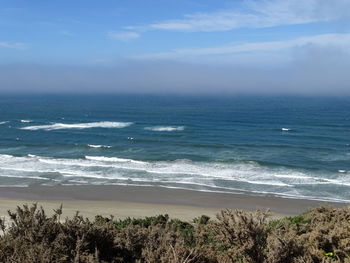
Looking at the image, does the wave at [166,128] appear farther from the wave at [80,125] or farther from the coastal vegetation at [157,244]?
the coastal vegetation at [157,244]

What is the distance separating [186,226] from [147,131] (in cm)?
4296

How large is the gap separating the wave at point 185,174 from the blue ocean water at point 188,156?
0.07 m

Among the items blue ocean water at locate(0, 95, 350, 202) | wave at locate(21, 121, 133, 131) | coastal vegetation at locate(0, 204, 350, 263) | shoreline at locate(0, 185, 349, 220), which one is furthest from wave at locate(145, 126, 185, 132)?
coastal vegetation at locate(0, 204, 350, 263)

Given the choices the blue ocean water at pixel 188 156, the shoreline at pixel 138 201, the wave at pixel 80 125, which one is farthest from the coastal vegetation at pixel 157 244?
the wave at pixel 80 125

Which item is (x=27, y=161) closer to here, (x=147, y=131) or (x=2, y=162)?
(x=2, y=162)

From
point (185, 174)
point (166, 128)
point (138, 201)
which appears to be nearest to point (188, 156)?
point (185, 174)

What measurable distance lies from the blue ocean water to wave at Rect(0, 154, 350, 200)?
0.24ft

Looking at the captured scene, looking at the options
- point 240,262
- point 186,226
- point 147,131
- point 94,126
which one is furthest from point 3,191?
point 94,126

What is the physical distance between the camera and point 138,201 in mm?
25375

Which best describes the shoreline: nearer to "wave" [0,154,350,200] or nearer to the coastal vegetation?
"wave" [0,154,350,200]

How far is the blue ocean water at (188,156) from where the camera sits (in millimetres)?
29547

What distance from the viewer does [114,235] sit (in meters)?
7.56

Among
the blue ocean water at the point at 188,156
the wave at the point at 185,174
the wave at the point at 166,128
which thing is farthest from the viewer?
the wave at the point at 166,128

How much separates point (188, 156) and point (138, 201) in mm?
13946
